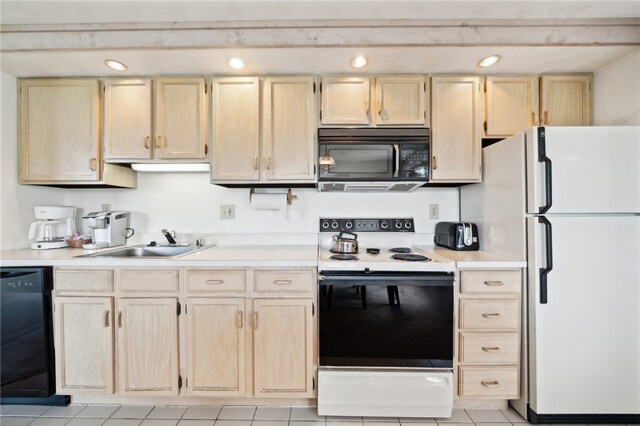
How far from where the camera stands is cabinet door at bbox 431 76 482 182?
1937 mm

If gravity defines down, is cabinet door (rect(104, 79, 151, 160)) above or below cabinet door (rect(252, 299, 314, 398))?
above

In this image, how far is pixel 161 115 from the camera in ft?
6.42

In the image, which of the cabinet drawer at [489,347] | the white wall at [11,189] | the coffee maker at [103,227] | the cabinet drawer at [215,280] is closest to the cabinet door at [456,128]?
the cabinet drawer at [489,347]

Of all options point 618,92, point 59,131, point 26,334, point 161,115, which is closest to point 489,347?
point 618,92

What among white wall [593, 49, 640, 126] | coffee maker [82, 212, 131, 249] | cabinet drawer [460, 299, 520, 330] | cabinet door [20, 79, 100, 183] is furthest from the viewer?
coffee maker [82, 212, 131, 249]

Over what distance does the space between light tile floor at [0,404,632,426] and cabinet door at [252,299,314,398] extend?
5.6 inches

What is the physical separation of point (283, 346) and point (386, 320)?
627 mm

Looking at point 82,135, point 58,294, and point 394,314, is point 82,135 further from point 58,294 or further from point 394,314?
point 394,314

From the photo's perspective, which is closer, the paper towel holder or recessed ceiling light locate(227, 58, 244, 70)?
recessed ceiling light locate(227, 58, 244, 70)

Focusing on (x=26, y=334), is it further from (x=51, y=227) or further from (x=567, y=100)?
(x=567, y=100)

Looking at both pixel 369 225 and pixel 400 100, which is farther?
pixel 369 225

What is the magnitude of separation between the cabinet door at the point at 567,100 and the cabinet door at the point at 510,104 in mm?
64

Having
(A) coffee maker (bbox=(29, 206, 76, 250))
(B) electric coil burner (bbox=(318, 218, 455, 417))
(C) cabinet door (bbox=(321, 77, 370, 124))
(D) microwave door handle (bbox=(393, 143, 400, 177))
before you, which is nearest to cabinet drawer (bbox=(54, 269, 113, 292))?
(A) coffee maker (bbox=(29, 206, 76, 250))

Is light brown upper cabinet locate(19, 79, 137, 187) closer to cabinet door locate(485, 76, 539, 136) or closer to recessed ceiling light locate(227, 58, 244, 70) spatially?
recessed ceiling light locate(227, 58, 244, 70)
